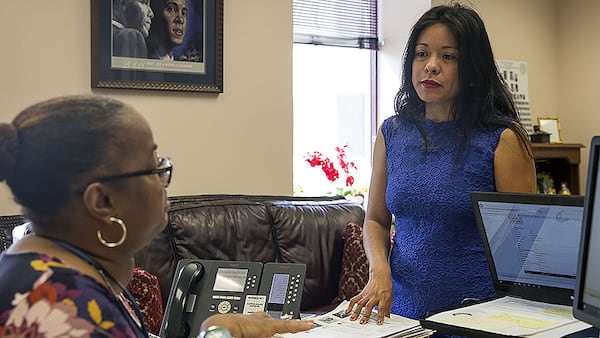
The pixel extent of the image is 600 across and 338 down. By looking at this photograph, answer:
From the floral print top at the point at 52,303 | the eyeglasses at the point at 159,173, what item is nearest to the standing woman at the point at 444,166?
the eyeglasses at the point at 159,173

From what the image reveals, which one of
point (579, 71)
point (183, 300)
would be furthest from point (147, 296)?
point (579, 71)

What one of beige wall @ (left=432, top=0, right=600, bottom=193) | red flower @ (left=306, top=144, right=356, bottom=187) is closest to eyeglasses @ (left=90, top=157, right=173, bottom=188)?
red flower @ (left=306, top=144, right=356, bottom=187)

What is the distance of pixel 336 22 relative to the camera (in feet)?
16.0

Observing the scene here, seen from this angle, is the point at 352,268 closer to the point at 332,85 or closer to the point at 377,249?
the point at 332,85

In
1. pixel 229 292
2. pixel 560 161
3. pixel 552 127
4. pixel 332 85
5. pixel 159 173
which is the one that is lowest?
pixel 229 292

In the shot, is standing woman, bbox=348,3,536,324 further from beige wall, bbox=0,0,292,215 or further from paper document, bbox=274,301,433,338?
beige wall, bbox=0,0,292,215

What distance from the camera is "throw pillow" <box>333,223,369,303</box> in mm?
3760

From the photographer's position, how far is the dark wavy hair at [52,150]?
1.03 metres

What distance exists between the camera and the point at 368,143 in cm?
506

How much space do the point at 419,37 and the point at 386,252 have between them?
1.98ft

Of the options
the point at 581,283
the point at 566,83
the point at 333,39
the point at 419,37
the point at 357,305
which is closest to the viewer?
the point at 581,283

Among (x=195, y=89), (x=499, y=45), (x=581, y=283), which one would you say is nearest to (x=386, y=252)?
(x=581, y=283)

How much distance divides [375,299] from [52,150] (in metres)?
1.09

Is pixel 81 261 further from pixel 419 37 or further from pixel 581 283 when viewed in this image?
pixel 419 37
